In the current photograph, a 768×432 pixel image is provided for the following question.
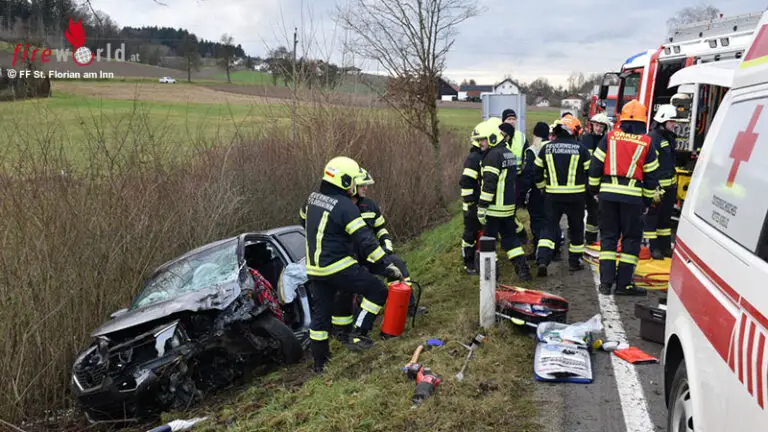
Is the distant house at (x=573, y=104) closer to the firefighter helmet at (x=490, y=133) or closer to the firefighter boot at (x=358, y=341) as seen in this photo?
the firefighter helmet at (x=490, y=133)

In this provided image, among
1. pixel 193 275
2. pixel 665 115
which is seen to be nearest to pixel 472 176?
pixel 665 115

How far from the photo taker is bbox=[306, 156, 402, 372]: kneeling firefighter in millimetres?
5652

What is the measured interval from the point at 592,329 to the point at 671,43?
30.4 ft

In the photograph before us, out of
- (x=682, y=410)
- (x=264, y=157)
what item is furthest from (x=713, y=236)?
(x=264, y=157)

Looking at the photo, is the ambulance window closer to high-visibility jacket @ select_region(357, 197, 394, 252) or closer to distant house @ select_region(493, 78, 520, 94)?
high-visibility jacket @ select_region(357, 197, 394, 252)

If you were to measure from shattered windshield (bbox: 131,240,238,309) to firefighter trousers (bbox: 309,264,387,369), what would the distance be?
2.97ft

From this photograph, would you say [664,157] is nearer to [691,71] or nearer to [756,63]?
[691,71]

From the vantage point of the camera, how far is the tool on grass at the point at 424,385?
14.2ft

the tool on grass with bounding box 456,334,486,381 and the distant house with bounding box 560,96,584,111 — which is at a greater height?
the distant house with bounding box 560,96,584,111

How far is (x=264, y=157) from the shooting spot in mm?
11344

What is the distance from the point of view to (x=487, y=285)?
556 cm

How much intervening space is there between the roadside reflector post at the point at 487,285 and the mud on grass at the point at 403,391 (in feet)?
0.46

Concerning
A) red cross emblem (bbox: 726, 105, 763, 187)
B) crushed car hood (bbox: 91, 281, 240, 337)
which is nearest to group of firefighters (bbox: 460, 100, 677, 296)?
crushed car hood (bbox: 91, 281, 240, 337)

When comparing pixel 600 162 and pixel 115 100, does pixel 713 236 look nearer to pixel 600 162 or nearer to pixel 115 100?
pixel 600 162
